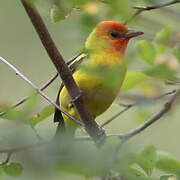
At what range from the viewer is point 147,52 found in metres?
1.71

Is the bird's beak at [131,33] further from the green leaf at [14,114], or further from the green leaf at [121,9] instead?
the green leaf at [121,9]

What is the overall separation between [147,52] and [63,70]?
1.66 ft

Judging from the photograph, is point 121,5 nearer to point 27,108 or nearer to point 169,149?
point 27,108

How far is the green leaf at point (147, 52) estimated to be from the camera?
1665mm

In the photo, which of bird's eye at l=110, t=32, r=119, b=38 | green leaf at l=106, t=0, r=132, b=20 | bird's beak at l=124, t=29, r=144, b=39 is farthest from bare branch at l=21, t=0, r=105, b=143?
bird's eye at l=110, t=32, r=119, b=38

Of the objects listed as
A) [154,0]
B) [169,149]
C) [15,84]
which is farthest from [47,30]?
[15,84]

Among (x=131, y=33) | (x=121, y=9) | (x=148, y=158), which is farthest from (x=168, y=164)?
(x=131, y=33)

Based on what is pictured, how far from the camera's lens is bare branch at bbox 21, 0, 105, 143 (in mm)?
1788

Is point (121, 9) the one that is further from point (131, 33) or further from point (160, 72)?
point (131, 33)

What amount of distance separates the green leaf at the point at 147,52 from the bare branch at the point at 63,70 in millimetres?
328

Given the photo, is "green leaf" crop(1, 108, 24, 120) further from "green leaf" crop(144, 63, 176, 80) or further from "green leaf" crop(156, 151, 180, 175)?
"green leaf" crop(156, 151, 180, 175)

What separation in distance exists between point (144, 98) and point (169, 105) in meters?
0.41

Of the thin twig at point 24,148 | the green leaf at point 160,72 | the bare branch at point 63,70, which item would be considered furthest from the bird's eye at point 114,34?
the thin twig at point 24,148

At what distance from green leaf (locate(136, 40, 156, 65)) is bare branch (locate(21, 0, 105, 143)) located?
1.08 feet
